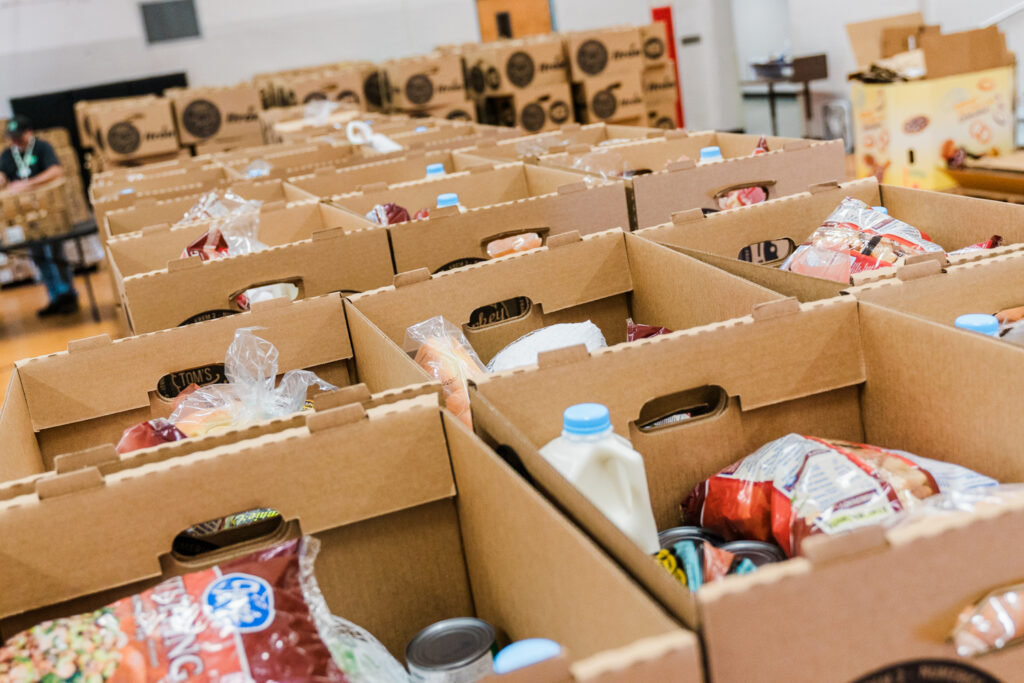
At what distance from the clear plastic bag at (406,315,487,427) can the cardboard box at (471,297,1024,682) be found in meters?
0.24

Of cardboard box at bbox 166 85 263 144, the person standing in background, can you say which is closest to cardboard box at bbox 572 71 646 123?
cardboard box at bbox 166 85 263 144

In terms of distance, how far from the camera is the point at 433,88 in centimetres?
628

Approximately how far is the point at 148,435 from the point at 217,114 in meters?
5.33

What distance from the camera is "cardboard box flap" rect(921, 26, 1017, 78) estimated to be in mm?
4758

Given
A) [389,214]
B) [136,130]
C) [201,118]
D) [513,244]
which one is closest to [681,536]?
[513,244]

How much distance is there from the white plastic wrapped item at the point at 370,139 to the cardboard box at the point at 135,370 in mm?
2176

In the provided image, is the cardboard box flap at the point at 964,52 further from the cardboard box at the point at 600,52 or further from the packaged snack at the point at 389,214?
the packaged snack at the point at 389,214

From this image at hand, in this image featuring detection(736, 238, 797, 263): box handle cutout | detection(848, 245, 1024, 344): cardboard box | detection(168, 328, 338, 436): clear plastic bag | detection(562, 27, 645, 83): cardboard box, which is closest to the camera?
detection(848, 245, 1024, 344): cardboard box

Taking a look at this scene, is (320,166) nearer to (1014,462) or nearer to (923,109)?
(1014,462)

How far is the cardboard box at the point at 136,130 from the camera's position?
5.68m

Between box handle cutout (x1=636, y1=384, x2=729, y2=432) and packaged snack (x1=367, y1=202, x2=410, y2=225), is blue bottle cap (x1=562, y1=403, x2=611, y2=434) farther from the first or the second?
packaged snack (x1=367, y1=202, x2=410, y2=225)

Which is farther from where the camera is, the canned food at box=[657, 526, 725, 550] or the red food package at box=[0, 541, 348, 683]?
the canned food at box=[657, 526, 725, 550]

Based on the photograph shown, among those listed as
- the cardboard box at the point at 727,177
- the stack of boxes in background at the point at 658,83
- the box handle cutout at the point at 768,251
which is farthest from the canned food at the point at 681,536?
the stack of boxes in background at the point at 658,83

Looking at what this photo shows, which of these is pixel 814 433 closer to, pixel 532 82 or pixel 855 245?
pixel 855 245
